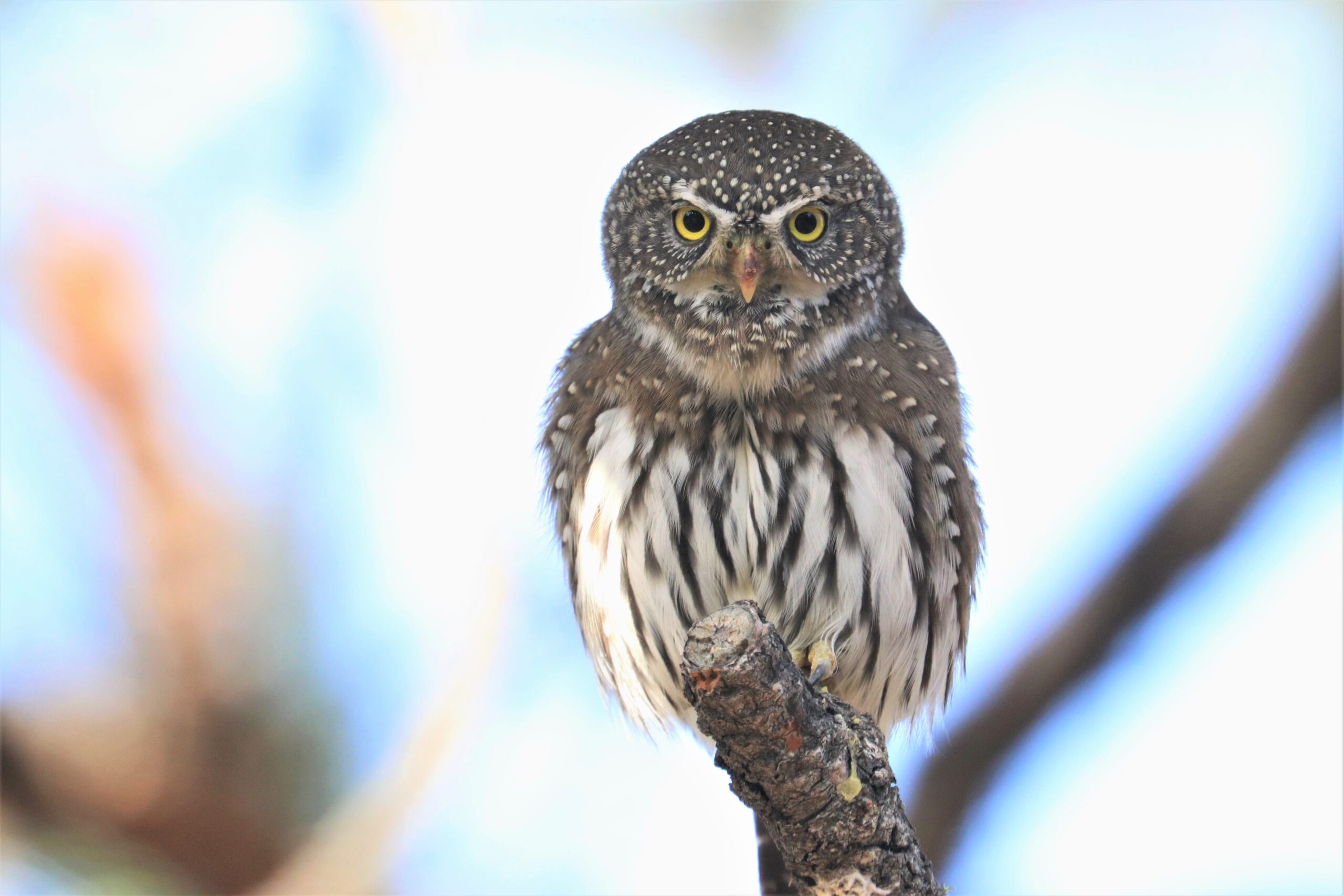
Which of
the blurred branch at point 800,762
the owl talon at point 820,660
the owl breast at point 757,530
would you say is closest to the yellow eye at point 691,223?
the owl breast at point 757,530

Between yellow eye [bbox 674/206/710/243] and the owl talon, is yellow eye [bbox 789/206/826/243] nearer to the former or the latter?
yellow eye [bbox 674/206/710/243]

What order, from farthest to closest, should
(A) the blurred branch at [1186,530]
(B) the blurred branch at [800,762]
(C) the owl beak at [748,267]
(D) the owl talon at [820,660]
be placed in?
(A) the blurred branch at [1186,530] < (D) the owl talon at [820,660] < (C) the owl beak at [748,267] < (B) the blurred branch at [800,762]

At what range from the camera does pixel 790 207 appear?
134 inches

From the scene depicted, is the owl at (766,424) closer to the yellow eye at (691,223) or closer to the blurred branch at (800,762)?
the yellow eye at (691,223)

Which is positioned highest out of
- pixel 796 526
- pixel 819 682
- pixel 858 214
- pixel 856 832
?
pixel 858 214

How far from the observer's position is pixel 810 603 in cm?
344

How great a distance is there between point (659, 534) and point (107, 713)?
189cm

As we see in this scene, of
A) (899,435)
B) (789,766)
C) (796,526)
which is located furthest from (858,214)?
(789,766)

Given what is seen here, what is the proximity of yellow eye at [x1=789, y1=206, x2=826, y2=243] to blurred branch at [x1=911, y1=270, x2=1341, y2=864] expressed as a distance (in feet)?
4.25

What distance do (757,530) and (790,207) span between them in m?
0.86

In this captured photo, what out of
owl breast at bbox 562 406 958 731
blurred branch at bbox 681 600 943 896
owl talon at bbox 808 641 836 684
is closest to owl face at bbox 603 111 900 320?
owl breast at bbox 562 406 958 731

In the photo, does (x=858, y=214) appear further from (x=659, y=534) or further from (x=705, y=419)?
(x=659, y=534)

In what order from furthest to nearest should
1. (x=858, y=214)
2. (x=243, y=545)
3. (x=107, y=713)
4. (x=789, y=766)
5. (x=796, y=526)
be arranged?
1. (x=243, y=545)
2. (x=107, y=713)
3. (x=858, y=214)
4. (x=796, y=526)
5. (x=789, y=766)

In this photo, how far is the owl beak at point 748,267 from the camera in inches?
130
